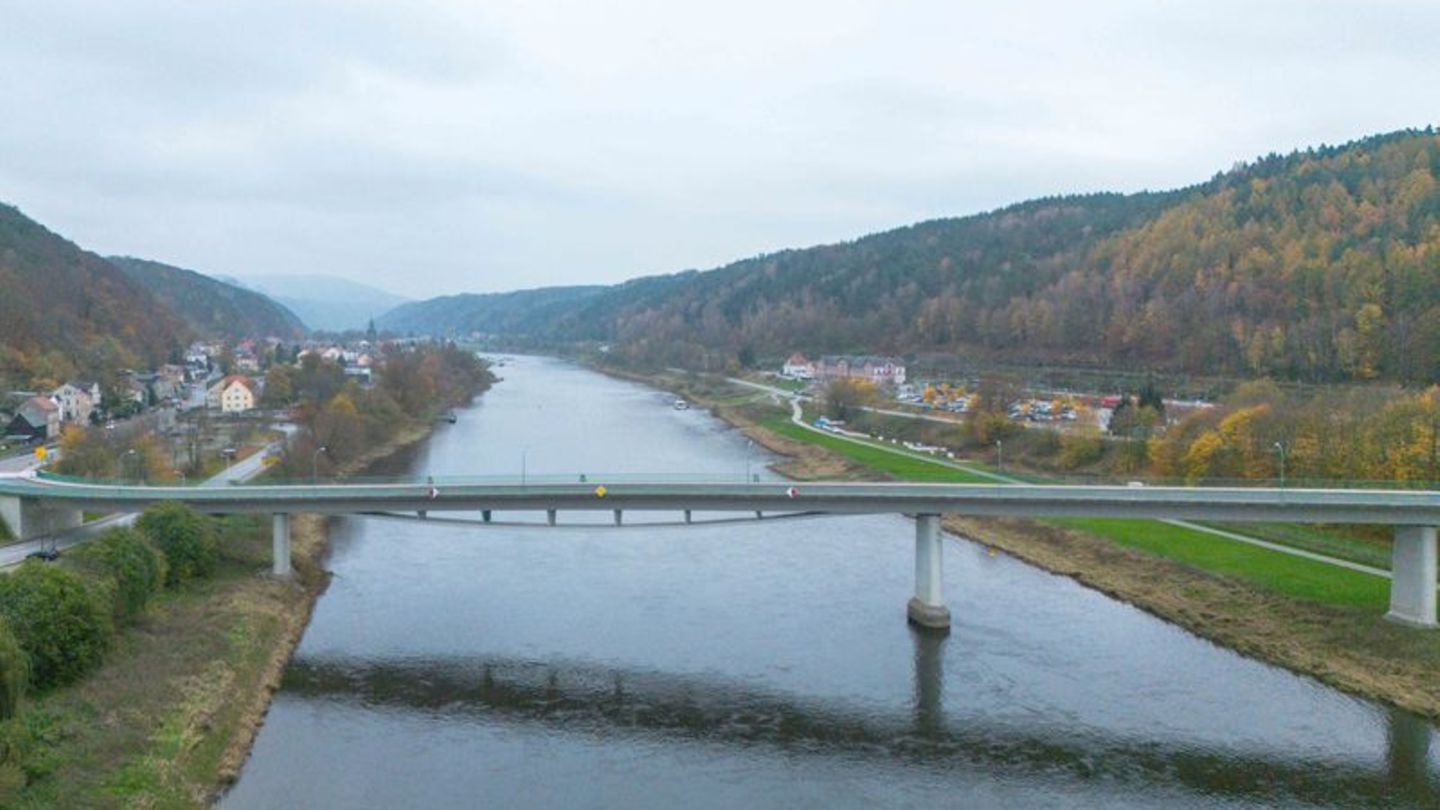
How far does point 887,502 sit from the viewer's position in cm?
3014

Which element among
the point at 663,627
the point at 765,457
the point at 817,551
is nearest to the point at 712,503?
the point at 663,627

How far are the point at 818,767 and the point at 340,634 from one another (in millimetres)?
13920

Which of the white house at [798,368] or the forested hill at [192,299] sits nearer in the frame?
the white house at [798,368]

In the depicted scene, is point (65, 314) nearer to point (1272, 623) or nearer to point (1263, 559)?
point (1263, 559)

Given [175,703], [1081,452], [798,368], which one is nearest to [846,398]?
[1081,452]

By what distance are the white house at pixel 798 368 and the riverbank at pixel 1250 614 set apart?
72471mm

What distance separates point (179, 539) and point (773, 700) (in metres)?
16.7

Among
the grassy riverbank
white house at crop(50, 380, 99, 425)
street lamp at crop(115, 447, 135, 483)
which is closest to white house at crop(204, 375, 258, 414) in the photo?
white house at crop(50, 380, 99, 425)

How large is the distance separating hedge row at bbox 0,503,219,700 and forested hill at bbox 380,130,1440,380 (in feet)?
190

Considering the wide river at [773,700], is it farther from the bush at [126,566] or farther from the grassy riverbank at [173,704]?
the bush at [126,566]

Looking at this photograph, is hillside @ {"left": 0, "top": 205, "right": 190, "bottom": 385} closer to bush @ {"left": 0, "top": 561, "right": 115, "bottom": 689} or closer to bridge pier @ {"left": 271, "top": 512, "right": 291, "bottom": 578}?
bridge pier @ {"left": 271, "top": 512, "right": 291, "bottom": 578}

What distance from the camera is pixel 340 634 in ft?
94.7

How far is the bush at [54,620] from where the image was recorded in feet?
70.3

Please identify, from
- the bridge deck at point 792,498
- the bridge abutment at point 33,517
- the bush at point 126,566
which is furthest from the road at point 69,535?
the bush at point 126,566
